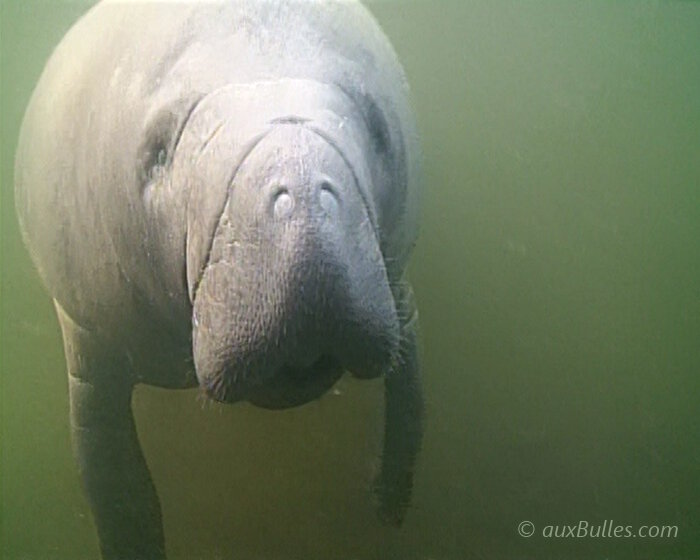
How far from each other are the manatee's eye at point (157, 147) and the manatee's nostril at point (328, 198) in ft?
1.73

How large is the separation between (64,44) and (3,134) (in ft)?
3.24

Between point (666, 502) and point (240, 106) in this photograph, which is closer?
point (240, 106)

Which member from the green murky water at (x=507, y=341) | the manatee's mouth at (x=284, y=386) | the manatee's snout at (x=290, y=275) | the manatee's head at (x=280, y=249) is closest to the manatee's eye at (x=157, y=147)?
the manatee's head at (x=280, y=249)

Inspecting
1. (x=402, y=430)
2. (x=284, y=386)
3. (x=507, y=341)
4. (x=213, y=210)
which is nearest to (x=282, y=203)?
(x=213, y=210)

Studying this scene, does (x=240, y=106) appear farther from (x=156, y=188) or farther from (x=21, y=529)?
(x=21, y=529)

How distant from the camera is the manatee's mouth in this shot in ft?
5.39

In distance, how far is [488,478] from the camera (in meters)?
3.97

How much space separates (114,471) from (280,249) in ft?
6.24

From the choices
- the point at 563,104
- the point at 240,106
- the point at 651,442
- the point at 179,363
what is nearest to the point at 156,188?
the point at 240,106

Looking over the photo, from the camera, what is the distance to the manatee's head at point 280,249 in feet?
4.86

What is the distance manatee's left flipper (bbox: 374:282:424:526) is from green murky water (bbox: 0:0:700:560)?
0.15 metres

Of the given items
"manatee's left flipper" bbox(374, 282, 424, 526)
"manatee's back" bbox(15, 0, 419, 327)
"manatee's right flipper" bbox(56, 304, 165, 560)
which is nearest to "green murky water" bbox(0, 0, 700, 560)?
"manatee's left flipper" bbox(374, 282, 424, 526)

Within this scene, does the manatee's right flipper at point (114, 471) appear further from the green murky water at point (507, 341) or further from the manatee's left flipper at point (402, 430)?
the manatee's left flipper at point (402, 430)

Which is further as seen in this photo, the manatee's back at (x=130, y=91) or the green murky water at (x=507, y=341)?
the green murky water at (x=507, y=341)
